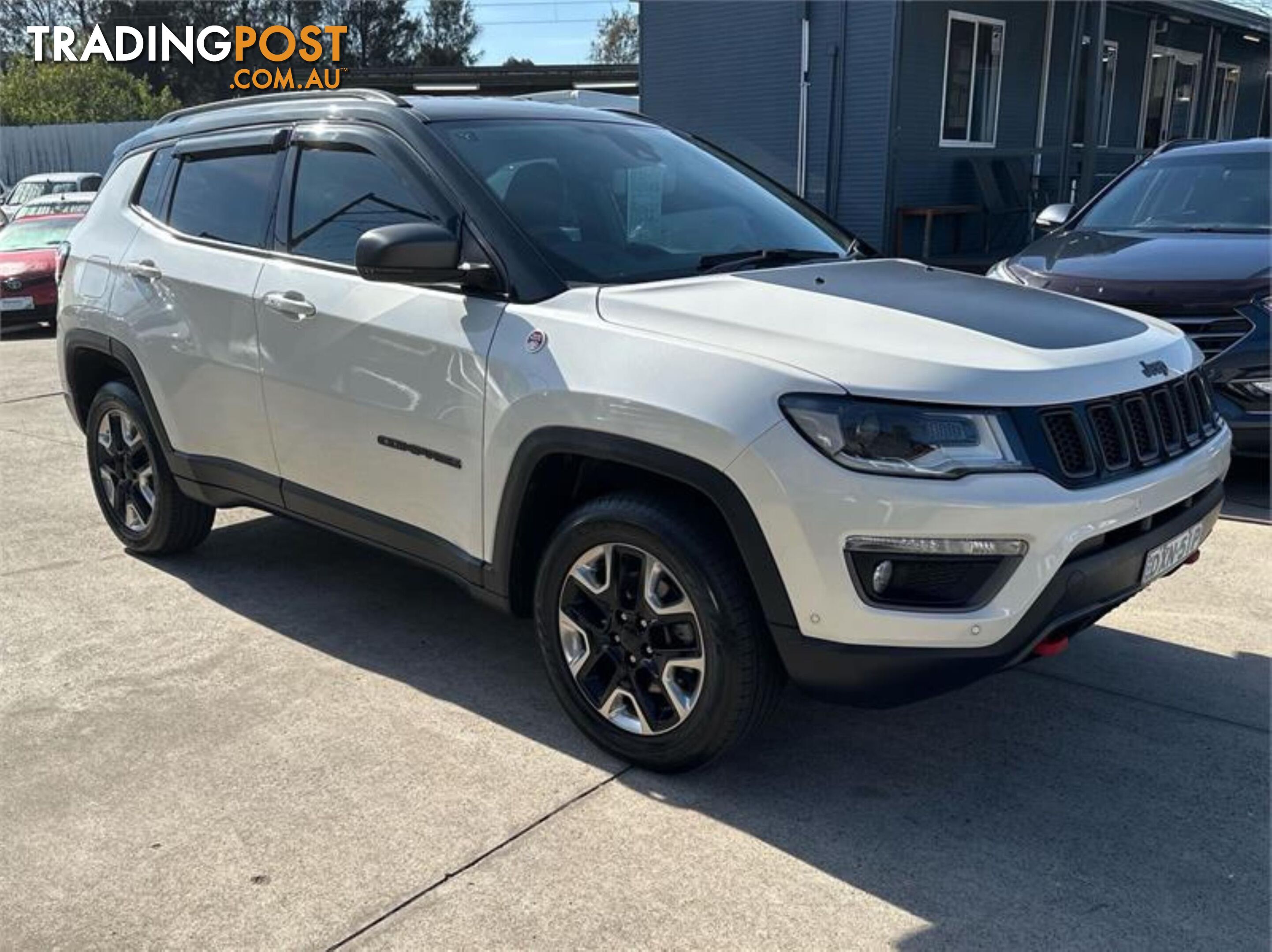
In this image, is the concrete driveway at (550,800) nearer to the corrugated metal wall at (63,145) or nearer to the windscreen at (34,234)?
the windscreen at (34,234)

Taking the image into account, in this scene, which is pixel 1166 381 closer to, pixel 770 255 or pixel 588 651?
pixel 770 255

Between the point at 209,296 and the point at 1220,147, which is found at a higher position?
the point at 1220,147

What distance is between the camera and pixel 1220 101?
21.1 meters

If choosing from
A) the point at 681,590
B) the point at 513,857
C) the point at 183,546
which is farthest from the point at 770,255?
the point at 183,546

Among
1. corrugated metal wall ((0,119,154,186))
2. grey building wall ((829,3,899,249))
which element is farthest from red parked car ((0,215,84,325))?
corrugated metal wall ((0,119,154,186))

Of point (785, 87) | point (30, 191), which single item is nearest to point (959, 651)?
point (785, 87)

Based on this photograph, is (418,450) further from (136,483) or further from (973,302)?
(136,483)

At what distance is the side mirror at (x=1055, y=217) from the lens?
7746 millimetres

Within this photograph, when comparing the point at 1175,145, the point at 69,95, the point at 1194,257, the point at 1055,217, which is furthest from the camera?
the point at 69,95

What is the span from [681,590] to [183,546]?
117 inches

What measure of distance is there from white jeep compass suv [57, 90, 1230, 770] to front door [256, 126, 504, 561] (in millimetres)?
12

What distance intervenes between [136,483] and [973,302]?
3666 mm

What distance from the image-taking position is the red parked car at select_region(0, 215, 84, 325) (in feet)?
46.0

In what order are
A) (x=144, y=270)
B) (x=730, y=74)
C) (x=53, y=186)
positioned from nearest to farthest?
(x=144, y=270) < (x=730, y=74) < (x=53, y=186)
